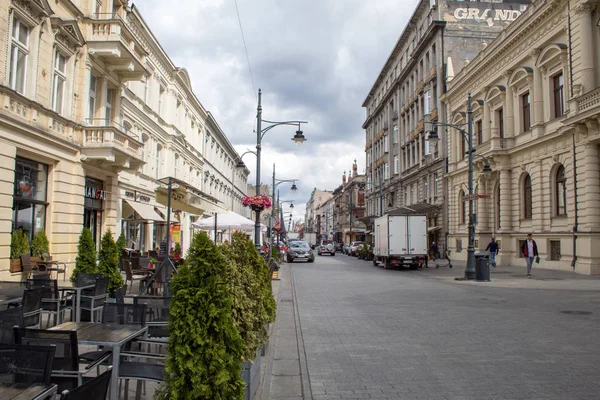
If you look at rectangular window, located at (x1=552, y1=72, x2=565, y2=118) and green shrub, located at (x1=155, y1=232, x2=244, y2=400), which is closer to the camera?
green shrub, located at (x1=155, y1=232, x2=244, y2=400)

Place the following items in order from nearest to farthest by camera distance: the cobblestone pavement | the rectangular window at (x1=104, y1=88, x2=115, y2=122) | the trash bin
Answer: the cobblestone pavement, the rectangular window at (x1=104, y1=88, x2=115, y2=122), the trash bin

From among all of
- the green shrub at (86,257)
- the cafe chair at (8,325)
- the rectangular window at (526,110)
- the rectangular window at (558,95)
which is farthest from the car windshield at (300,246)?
the cafe chair at (8,325)

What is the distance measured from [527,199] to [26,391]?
2938 cm

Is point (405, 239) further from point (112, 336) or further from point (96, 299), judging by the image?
point (112, 336)

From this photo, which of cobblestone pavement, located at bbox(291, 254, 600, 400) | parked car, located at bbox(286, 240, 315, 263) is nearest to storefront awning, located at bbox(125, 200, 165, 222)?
cobblestone pavement, located at bbox(291, 254, 600, 400)

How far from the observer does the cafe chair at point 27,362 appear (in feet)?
10.1

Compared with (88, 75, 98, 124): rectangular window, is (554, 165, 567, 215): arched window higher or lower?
lower

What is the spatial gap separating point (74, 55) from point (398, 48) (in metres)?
45.3

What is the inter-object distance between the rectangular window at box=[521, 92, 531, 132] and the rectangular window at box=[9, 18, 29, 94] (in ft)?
83.6

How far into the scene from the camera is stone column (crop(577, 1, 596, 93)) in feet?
69.7

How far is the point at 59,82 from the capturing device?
1509cm

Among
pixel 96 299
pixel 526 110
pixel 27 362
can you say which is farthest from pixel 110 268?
pixel 526 110

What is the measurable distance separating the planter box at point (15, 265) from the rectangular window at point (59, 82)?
16.4 feet

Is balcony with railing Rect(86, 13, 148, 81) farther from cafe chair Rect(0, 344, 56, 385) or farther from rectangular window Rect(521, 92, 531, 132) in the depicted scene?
rectangular window Rect(521, 92, 531, 132)
